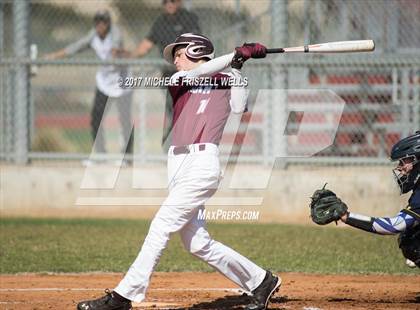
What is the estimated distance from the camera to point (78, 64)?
40.0ft

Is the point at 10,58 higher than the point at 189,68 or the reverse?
higher

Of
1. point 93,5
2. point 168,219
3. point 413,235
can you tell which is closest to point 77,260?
point 168,219

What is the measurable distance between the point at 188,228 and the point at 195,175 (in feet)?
1.35

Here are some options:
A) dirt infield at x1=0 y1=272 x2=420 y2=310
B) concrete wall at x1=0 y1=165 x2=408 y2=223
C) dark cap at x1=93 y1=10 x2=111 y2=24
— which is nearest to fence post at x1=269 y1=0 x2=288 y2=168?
concrete wall at x1=0 y1=165 x2=408 y2=223

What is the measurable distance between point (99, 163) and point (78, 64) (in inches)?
57.5

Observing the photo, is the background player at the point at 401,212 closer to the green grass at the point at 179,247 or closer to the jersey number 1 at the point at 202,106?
the jersey number 1 at the point at 202,106

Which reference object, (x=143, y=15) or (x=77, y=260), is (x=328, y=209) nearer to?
(x=77, y=260)

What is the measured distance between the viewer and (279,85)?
1184cm

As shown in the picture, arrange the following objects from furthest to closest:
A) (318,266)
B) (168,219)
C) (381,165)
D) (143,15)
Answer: (143,15) → (381,165) → (318,266) → (168,219)

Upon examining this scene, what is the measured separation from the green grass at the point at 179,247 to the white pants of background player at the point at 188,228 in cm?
233

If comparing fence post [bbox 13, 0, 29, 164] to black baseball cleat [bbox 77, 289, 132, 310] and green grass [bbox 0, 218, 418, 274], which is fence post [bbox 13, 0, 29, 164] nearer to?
green grass [bbox 0, 218, 418, 274]

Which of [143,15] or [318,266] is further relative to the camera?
[143,15]

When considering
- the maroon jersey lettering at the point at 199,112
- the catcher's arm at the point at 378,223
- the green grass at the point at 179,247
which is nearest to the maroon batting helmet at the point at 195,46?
the maroon jersey lettering at the point at 199,112

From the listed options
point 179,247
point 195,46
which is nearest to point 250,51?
point 195,46
